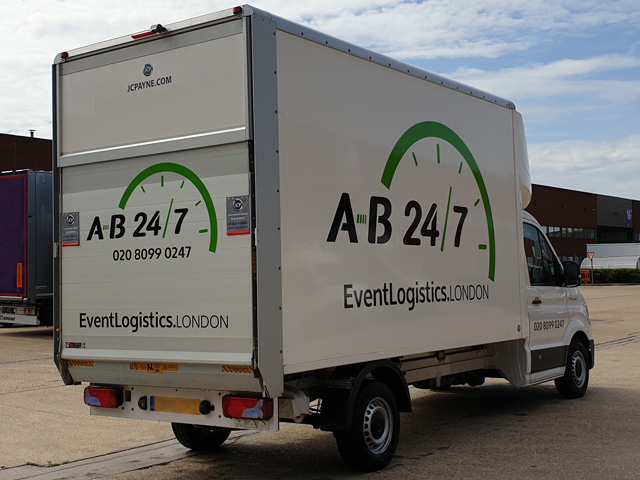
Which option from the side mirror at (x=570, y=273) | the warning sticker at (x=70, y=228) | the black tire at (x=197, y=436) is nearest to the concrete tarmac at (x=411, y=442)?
the black tire at (x=197, y=436)

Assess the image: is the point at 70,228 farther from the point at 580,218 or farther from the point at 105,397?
the point at 580,218

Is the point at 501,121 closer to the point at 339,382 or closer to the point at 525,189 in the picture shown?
the point at 525,189

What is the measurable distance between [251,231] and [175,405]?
152 cm

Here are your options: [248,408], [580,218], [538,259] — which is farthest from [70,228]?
[580,218]

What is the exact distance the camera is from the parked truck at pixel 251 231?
5.64 meters

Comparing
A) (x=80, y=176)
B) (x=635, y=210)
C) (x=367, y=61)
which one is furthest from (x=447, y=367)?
(x=635, y=210)

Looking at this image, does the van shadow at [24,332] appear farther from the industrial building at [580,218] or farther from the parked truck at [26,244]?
the industrial building at [580,218]

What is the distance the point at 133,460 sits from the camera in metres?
7.07

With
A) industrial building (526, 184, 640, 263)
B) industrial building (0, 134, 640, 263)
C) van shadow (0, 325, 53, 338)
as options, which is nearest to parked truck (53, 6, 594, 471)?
van shadow (0, 325, 53, 338)

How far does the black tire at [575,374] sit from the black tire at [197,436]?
4.35m

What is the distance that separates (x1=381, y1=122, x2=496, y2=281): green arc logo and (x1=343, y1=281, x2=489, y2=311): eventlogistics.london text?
471mm

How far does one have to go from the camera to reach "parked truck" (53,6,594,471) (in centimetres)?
564

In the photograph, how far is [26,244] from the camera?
16781 mm

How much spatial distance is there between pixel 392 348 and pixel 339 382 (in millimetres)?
590
